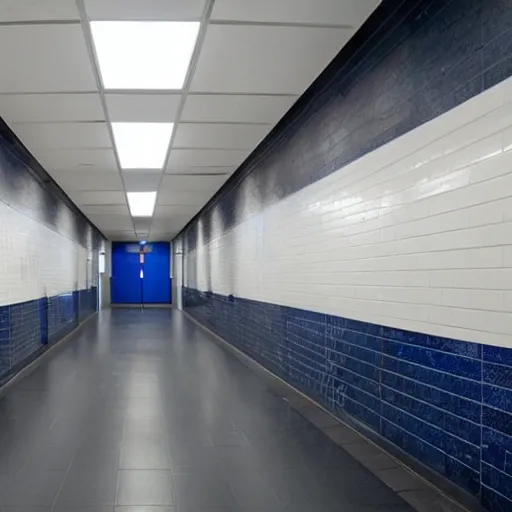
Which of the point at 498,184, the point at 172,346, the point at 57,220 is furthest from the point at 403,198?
the point at 57,220

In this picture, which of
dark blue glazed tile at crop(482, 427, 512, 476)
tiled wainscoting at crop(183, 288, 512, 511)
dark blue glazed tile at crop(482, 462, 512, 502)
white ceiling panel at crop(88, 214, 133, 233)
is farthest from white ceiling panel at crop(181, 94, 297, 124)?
white ceiling panel at crop(88, 214, 133, 233)

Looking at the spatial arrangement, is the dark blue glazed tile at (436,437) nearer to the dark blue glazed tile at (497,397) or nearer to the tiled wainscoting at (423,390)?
the tiled wainscoting at (423,390)

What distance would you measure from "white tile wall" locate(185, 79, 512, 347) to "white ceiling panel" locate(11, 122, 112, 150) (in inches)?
88.7

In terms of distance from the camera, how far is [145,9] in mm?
3443

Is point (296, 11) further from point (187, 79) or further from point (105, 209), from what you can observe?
point (105, 209)

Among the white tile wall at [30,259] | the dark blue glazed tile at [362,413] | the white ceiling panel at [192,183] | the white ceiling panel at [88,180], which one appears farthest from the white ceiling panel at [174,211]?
the dark blue glazed tile at [362,413]

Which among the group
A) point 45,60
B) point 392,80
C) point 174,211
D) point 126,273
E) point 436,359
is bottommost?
point 436,359

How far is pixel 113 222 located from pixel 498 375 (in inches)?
596

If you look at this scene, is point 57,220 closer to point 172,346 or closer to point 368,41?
point 172,346

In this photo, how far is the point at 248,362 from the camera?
8.40 m

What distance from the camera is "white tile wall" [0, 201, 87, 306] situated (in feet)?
22.5

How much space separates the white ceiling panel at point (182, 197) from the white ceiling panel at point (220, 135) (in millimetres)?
3622

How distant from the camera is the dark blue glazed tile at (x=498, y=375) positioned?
2.60 metres

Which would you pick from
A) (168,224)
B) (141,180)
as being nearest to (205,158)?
(141,180)
